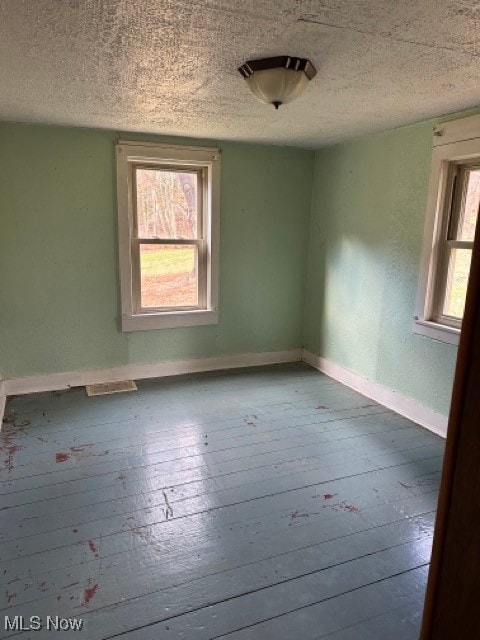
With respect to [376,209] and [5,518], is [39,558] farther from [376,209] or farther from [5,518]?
[376,209]

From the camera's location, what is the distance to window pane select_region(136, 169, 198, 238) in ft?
11.8

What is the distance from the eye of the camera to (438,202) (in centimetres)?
279

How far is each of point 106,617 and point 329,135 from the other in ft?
11.4

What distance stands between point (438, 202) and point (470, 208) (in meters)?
0.21

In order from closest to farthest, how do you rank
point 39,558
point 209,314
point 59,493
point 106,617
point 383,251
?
1. point 106,617
2. point 39,558
3. point 59,493
4. point 383,251
5. point 209,314

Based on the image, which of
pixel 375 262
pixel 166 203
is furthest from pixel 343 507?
pixel 166 203

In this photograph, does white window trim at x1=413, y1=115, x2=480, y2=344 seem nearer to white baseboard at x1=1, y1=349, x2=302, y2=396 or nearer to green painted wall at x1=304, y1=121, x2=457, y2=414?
green painted wall at x1=304, y1=121, x2=457, y2=414

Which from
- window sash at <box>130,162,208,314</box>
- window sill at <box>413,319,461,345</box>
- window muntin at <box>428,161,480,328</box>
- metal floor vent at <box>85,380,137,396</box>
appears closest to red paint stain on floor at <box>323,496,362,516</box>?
window sill at <box>413,319,461,345</box>

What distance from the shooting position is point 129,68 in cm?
196

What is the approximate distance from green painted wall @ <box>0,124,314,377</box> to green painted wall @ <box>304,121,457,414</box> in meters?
0.34

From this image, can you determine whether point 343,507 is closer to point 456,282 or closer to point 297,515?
point 297,515

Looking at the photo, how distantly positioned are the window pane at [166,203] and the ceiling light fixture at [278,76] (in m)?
1.84

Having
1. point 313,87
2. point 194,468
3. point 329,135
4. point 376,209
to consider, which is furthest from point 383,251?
point 194,468

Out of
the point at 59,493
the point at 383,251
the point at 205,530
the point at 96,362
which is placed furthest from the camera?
the point at 96,362
